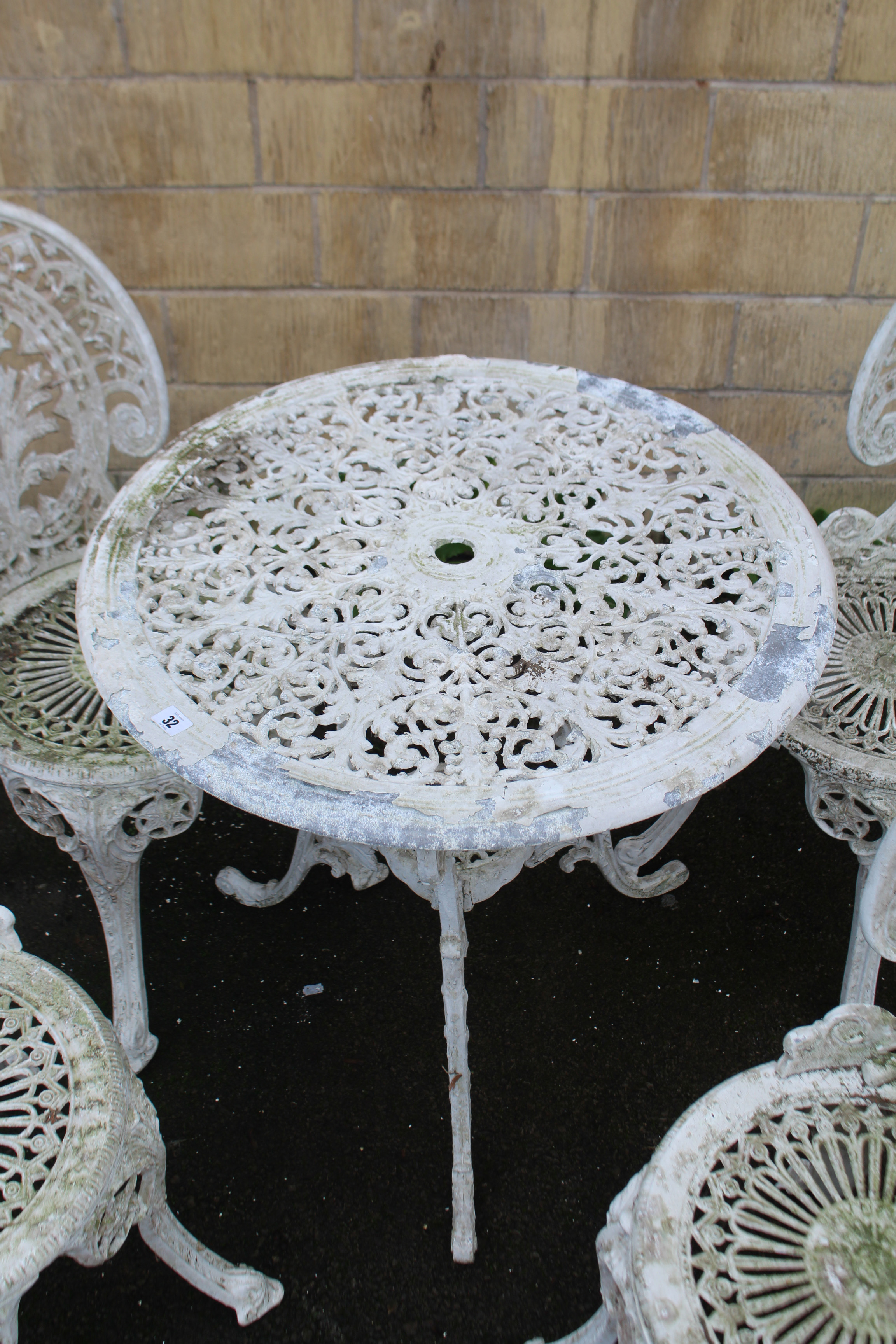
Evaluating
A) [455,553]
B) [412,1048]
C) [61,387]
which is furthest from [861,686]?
[61,387]

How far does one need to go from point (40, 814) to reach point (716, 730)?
45.6 inches

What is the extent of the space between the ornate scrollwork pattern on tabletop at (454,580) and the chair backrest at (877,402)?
1.21 feet

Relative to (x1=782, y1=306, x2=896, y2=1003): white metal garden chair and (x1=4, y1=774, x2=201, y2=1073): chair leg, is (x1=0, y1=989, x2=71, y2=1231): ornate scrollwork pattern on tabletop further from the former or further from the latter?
(x1=782, y1=306, x2=896, y2=1003): white metal garden chair

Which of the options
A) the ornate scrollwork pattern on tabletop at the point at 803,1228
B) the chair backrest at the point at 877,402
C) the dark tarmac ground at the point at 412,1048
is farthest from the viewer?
the chair backrest at the point at 877,402

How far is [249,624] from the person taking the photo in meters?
1.44

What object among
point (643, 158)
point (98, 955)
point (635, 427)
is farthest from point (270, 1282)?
point (643, 158)

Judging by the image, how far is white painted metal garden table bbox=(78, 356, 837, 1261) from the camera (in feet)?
3.97

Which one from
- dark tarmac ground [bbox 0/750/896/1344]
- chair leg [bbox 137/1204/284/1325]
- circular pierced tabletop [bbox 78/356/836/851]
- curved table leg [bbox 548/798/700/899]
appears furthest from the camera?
curved table leg [bbox 548/798/700/899]

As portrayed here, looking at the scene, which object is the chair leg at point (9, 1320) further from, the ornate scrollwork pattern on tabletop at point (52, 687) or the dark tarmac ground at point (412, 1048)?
the ornate scrollwork pattern on tabletop at point (52, 687)

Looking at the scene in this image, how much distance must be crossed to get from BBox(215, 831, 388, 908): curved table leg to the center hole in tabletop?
677 mm

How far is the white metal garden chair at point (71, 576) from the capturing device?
1614mm

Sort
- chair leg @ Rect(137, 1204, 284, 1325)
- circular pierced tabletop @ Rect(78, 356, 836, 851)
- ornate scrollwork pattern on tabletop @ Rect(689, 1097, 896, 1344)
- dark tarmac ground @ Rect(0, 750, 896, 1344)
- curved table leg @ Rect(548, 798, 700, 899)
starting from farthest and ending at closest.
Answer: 1. curved table leg @ Rect(548, 798, 700, 899)
2. dark tarmac ground @ Rect(0, 750, 896, 1344)
3. chair leg @ Rect(137, 1204, 284, 1325)
4. circular pierced tabletop @ Rect(78, 356, 836, 851)
5. ornate scrollwork pattern on tabletop @ Rect(689, 1097, 896, 1344)

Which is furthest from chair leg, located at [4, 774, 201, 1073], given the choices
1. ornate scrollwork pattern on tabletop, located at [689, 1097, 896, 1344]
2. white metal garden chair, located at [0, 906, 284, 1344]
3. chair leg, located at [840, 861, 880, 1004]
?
chair leg, located at [840, 861, 880, 1004]

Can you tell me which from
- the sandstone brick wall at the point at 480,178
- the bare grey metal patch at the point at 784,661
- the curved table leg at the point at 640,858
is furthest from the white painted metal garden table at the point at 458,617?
the sandstone brick wall at the point at 480,178
